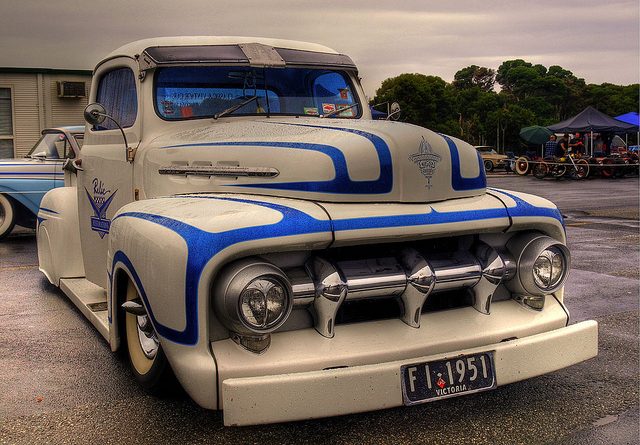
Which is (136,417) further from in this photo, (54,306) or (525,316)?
(54,306)

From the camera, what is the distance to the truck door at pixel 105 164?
4.75 m

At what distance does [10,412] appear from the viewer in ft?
12.3

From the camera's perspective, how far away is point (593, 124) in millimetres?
31516

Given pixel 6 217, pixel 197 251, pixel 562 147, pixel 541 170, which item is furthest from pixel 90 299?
pixel 562 147

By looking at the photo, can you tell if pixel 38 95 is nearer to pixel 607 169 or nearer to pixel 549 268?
pixel 607 169

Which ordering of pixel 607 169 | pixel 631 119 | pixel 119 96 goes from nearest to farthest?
1. pixel 119 96
2. pixel 607 169
3. pixel 631 119

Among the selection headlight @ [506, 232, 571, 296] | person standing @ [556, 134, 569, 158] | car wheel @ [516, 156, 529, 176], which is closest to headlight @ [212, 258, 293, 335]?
headlight @ [506, 232, 571, 296]

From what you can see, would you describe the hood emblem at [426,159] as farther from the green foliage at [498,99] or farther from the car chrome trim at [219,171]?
the green foliage at [498,99]

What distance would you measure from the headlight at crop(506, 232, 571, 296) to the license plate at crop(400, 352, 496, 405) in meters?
0.54

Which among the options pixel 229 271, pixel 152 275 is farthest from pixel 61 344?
pixel 229 271

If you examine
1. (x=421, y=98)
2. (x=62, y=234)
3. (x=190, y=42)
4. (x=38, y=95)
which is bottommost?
(x=62, y=234)

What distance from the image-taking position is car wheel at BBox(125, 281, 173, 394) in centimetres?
354

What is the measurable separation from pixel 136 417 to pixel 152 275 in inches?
33.1

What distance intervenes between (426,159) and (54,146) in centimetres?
843
